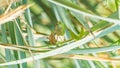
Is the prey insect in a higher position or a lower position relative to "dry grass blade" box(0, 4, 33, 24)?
lower

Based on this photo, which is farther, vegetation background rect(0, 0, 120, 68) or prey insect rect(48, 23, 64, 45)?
prey insect rect(48, 23, 64, 45)

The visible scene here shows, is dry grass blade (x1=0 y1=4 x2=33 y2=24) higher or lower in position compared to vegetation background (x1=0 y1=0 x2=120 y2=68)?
higher

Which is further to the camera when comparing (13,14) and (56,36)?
(56,36)

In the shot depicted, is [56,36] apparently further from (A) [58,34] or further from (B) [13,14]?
(B) [13,14]

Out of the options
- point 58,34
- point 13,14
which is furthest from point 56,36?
point 13,14

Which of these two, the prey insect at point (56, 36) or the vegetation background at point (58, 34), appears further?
the prey insect at point (56, 36)

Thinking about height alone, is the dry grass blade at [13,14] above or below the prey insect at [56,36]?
above

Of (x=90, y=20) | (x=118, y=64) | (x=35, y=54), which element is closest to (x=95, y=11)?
(x=90, y=20)

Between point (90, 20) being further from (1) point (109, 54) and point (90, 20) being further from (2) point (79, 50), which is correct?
(2) point (79, 50)
